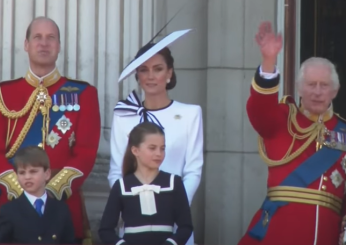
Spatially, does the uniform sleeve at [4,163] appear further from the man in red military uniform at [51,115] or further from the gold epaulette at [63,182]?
the gold epaulette at [63,182]

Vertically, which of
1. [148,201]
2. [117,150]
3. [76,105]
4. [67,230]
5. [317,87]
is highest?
[317,87]

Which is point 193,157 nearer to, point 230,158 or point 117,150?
point 117,150

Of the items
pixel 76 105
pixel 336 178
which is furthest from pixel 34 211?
pixel 336 178

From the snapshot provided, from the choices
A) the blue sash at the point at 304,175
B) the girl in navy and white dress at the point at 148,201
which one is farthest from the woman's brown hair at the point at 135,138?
the blue sash at the point at 304,175

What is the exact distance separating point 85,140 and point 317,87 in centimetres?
122

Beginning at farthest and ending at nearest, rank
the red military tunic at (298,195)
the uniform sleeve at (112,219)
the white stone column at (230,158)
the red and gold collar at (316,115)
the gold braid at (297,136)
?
the white stone column at (230,158) → the red and gold collar at (316,115) → the gold braid at (297,136) → the red military tunic at (298,195) → the uniform sleeve at (112,219)

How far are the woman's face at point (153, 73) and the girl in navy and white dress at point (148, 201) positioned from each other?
0.38 meters

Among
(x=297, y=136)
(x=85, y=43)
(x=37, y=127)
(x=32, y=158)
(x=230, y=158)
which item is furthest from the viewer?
(x=230, y=158)

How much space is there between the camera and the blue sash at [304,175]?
7.77 metres

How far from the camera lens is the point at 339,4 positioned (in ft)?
33.9

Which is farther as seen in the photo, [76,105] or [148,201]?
[76,105]

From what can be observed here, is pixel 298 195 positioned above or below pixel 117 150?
below

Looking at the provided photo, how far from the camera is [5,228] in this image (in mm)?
7453

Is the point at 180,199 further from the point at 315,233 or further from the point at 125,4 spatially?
the point at 125,4
